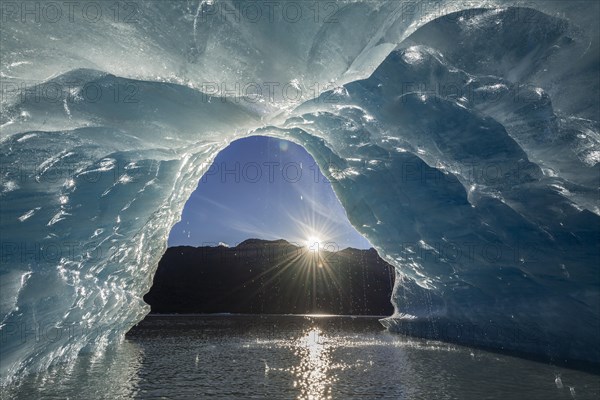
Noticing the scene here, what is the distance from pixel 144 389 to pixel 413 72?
6.21 meters

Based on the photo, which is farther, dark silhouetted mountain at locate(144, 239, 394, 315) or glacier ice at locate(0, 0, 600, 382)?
dark silhouetted mountain at locate(144, 239, 394, 315)

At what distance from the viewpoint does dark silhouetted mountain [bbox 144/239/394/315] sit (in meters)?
48.8

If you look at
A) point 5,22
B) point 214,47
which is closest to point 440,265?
point 214,47

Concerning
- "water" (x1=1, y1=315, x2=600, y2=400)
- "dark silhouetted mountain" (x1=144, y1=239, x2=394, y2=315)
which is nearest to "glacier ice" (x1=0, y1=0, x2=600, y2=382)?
"water" (x1=1, y1=315, x2=600, y2=400)

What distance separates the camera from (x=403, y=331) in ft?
49.4

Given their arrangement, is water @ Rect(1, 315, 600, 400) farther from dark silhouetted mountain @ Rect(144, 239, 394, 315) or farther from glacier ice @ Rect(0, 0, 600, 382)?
dark silhouetted mountain @ Rect(144, 239, 394, 315)

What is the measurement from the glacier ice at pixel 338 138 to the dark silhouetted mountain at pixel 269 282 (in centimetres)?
3893

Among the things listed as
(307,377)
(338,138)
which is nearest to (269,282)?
(338,138)

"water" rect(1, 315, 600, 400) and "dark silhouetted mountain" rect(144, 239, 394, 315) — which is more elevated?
"dark silhouetted mountain" rect(144, 239, 394, 315)

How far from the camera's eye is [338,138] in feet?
32.2

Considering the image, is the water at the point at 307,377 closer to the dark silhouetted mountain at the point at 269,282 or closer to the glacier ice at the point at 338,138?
the glacier ice at the point at 338,138

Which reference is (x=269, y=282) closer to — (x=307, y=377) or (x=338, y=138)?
(x=338, y=138)

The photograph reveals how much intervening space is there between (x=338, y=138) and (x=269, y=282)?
44.7 m

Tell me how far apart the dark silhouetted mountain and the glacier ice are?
38926mm
